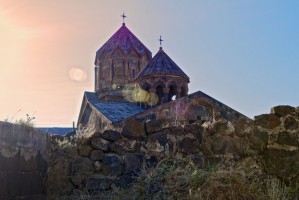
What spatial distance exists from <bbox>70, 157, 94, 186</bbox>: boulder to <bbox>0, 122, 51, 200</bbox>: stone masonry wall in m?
0.40

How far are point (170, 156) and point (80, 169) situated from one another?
1070 millimetres

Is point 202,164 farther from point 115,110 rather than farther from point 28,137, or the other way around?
point 115,110

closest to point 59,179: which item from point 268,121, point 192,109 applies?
point 268,121

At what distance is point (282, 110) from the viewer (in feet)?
13.3

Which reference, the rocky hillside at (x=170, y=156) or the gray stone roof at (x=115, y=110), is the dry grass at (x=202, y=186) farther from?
the gray stone roof at (x=115, y=110)

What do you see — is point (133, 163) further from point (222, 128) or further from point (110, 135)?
point (222, 128)

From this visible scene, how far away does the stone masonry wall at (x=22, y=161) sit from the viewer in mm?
3805

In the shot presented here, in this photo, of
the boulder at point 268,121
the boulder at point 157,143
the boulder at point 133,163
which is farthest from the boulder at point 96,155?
the boulder at point 268,121

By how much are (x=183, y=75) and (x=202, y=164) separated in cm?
1407

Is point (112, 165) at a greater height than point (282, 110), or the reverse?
point (282, 110)

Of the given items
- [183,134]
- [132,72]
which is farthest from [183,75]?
[183,134]

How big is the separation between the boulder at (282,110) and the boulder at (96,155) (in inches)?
80.8

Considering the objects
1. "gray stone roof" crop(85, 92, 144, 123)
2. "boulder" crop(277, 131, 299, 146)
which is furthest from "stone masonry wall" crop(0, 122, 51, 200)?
"gray stone roof" crop(85, 92, 144, 123)

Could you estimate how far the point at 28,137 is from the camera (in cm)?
422
